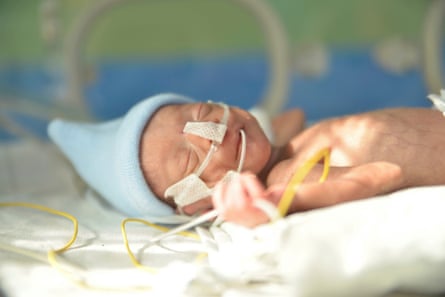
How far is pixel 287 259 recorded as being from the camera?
877mm

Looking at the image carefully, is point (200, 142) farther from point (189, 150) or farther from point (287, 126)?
point (287, 126)

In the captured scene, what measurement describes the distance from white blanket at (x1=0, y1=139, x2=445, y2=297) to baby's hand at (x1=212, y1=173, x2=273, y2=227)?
29mm

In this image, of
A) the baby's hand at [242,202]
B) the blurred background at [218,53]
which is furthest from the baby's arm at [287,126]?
the blurred background at [218,53]

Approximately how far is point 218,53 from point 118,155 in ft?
5.34

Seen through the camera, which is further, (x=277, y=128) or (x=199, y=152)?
(x=277, y=128)

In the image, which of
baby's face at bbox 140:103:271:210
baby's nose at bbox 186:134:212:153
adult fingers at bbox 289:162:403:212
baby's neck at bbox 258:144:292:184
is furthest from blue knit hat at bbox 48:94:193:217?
adult fingers at bbox 289:162:403:212

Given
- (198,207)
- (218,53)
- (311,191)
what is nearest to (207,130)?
(198,207)

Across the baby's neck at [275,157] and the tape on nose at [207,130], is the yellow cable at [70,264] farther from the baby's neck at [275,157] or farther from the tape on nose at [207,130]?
the baby's neck at [275,157]

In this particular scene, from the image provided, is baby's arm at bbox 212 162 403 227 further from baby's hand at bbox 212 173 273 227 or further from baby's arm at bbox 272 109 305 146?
baby's arm at bbox 272 109 305 146

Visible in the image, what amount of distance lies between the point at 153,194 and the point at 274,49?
1.09m

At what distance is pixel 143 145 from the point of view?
53.6 inches

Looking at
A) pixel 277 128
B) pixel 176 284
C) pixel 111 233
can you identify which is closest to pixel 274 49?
pixel 277 128

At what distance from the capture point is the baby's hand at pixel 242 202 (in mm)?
1027

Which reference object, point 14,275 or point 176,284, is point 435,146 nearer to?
point 176,284
